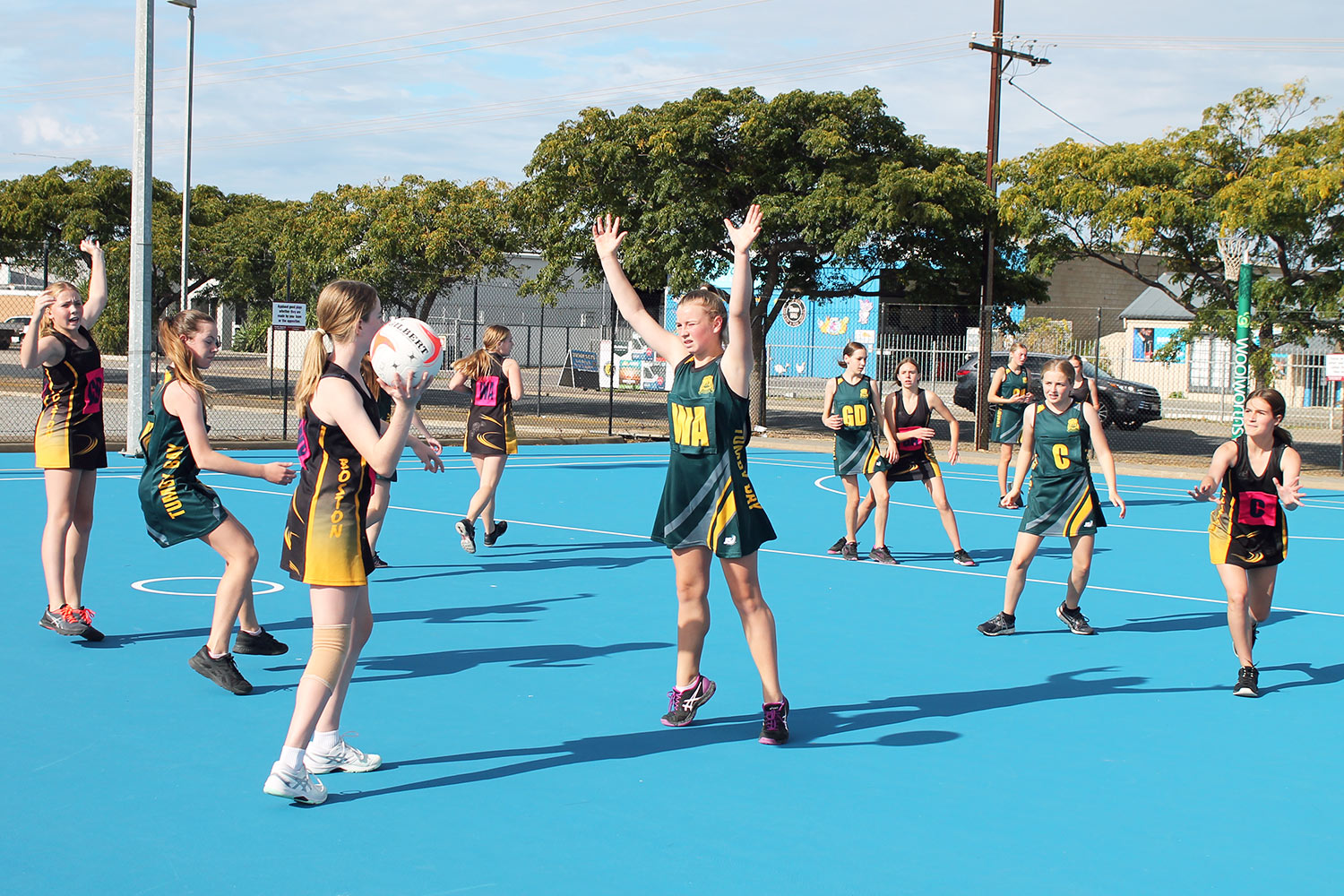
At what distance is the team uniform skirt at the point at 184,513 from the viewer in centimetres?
652

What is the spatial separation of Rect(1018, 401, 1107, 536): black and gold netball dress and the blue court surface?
2.37 feet

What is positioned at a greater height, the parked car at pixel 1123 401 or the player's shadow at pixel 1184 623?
the parked car at pixel 1123 401

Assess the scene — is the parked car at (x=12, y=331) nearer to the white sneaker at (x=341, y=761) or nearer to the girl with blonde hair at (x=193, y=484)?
the girl with blonde hair at (x=193, y=484)

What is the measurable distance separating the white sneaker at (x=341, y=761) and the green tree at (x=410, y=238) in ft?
82.0

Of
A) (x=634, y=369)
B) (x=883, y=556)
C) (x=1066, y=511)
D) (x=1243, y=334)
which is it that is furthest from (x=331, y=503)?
(x=634, y=369)

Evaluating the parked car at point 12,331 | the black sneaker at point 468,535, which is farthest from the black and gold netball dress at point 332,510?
the parked car at point 12,331

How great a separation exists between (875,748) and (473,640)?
2.84m

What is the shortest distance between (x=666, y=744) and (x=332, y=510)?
1.90m

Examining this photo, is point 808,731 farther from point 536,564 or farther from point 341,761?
point 536,564

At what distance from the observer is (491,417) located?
11484mm

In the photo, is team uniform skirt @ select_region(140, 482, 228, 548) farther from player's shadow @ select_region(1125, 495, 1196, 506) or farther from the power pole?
the power pole

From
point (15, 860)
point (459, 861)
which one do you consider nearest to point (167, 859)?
point (15, 860)

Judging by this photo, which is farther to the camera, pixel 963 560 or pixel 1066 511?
pixel 963 560

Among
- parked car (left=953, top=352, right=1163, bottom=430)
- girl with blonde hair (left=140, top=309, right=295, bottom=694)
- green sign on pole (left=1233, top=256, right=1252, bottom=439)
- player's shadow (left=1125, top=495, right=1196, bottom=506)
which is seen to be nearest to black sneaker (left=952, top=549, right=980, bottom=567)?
player's shadow (left=1125, top=495, right=1196, bottom=506)
